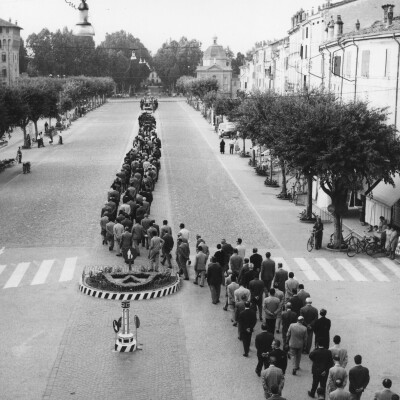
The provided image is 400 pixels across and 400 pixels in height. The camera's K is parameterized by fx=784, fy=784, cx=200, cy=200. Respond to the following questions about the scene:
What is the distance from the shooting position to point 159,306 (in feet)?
71.0

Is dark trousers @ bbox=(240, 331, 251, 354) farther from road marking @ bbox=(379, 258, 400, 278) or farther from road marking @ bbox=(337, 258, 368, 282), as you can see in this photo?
road marking @ bbox=(379, 258, 400, 278)

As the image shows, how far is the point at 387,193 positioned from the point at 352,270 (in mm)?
7017

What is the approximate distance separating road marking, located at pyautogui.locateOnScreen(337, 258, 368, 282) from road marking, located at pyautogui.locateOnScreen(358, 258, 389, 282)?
433 millimetres

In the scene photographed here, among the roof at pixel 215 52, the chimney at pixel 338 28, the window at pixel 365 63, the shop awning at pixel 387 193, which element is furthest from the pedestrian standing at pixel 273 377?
the roof at pixel 215 52

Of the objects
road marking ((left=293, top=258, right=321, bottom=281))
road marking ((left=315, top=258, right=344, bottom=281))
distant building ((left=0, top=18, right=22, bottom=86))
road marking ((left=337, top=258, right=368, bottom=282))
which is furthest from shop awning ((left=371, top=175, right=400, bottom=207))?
distant building ((left=0, top=18, right=22, bottom=86))

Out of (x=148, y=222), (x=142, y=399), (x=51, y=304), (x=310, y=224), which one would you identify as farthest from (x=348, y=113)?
(x=142, y=399)

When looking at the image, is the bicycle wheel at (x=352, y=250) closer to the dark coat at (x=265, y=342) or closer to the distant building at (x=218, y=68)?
the dark coat at (x=265, y=342)

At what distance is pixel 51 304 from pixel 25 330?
7.50 feet

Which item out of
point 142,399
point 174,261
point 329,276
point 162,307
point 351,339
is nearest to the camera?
point 142,399

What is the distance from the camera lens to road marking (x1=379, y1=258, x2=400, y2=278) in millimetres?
26062

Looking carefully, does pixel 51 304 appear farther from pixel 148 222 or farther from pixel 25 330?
pixel 148 222

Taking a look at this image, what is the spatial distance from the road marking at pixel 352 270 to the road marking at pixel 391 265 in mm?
1187

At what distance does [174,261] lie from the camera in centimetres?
2695

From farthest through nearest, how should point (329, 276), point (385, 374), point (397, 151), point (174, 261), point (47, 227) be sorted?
point (47, 227) → point (397, 151) → point (174, 261) → point (329, 276) → point (385, 374)
